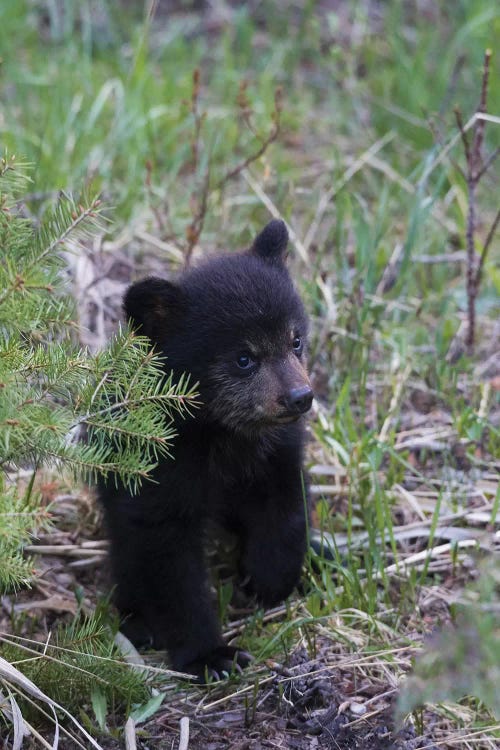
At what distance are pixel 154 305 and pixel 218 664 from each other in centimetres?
128

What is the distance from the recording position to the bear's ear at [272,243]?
4184mm

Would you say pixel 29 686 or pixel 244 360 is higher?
pixel 244 360

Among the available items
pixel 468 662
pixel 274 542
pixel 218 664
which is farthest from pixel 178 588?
pixel 468 662

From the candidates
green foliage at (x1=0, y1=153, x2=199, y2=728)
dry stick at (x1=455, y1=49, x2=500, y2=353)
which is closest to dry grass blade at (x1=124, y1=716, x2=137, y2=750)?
green foliage at (x1=0, y1=153, x2=199, y2=728)

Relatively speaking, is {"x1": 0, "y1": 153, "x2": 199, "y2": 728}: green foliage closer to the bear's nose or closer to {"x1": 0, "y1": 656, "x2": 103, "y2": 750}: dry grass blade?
{"x1": 0, "y1": 656, "x2": 103, "y2": 750}: dry grass blade

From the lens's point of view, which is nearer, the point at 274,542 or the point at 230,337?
the point at 230,337

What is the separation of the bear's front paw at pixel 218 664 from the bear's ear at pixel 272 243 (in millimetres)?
1479

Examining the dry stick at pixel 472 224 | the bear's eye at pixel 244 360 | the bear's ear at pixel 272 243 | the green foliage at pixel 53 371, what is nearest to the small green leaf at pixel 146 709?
the green foliage at pixel 53 371

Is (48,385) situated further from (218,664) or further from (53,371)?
(218,664)

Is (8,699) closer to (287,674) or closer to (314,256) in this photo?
(287,674)

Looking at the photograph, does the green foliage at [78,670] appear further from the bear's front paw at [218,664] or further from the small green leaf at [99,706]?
the bear's front paw at [218,664]

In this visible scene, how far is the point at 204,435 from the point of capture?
12.6ft

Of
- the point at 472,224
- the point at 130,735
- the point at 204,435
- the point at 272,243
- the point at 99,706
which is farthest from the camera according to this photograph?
the point at 472,224

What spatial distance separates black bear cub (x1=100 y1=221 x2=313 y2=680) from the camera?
375 cm
